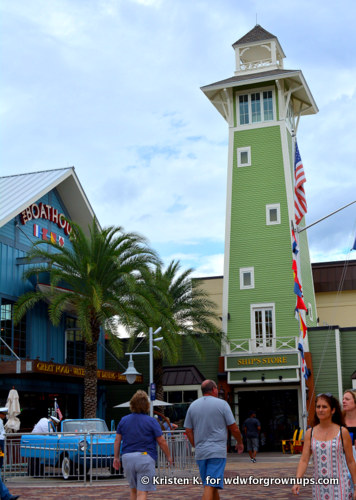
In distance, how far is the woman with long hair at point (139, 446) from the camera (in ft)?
30.2

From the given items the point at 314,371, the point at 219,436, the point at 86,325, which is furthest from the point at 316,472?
the point at 314,371

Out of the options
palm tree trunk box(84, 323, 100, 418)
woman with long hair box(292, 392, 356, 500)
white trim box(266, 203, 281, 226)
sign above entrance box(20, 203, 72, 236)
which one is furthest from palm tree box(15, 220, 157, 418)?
woman with long hair box(292, 392, 356, 500)

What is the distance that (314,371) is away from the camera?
37.0 m

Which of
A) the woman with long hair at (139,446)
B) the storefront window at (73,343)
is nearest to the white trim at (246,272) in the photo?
the storefront window at (73,343)

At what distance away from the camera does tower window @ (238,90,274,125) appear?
40.8m

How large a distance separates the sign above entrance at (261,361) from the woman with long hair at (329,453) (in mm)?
29636

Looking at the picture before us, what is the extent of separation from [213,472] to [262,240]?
1204 inches

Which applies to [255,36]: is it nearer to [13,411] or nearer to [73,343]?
[73,343]

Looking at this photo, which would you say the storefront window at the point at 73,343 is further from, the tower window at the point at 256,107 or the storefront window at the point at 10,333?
the tower window at the point at 256,107

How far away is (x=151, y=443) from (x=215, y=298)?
4311cm

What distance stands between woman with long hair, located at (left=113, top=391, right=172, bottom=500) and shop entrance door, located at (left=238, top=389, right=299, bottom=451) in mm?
29206

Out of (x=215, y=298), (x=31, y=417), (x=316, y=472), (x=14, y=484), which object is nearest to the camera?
(x=316, y=472)

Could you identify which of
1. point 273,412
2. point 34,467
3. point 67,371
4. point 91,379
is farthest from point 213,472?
point 273,412

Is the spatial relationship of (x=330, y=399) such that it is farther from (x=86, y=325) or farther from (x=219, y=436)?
(x=86, y=325)
